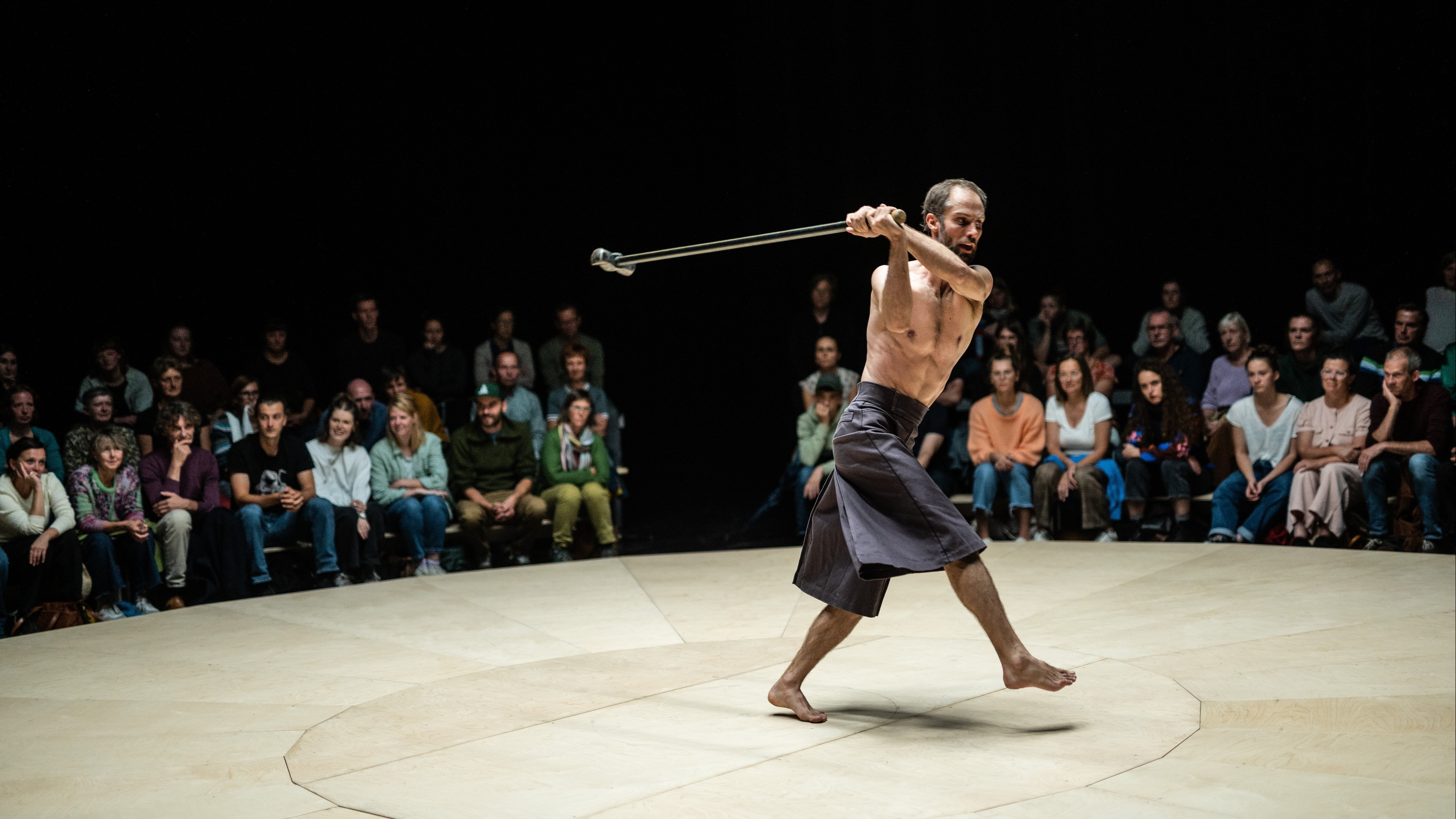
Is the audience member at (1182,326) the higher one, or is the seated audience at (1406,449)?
the audience member at (1182,326)

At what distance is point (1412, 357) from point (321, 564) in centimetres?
527

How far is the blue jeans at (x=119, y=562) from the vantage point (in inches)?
200

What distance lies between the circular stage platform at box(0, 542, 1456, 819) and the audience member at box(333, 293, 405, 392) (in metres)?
2.39

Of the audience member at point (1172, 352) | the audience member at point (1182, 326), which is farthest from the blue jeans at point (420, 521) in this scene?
the audience member at point (1182, 326)

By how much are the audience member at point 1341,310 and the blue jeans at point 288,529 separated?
17.7ft

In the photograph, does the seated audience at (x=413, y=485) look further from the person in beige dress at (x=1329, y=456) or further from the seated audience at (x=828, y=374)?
the person in beige dress at (x=1329, y=456)

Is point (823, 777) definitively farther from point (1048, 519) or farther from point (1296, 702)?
point (1048, 519)

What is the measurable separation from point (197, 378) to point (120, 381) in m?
0.37

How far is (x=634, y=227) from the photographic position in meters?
8.77

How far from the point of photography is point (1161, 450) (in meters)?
6.30

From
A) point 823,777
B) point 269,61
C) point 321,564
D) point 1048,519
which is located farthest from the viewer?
point 269,61

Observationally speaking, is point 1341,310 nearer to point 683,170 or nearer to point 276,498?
point 683,170

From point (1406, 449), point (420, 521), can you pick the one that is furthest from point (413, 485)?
point (1406, 449)

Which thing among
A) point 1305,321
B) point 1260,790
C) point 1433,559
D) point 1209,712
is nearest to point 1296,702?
point 1209,712
